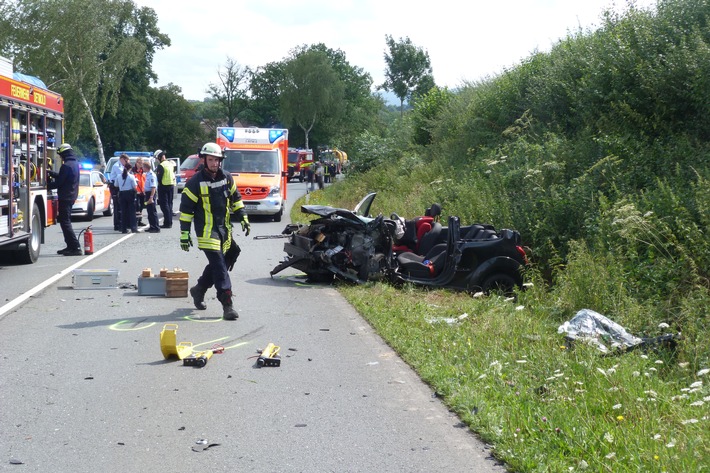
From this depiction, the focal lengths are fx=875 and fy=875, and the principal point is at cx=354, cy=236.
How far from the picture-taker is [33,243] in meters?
15.4

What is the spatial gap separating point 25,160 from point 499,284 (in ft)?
27.8

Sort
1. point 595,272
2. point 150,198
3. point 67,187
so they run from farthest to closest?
point 150,198
point 67,187
point 595,272

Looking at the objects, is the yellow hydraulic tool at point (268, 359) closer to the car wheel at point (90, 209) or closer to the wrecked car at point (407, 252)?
the wrecked car at point (407, 252)

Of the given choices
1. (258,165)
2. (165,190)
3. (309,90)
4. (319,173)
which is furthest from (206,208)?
(309,90)

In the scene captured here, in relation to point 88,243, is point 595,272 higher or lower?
higher

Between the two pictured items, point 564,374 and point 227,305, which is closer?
point 564,374

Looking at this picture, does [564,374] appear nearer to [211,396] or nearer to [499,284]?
[211,396]

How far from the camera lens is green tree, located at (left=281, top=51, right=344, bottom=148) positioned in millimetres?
93438

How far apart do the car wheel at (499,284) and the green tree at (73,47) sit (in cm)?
5224

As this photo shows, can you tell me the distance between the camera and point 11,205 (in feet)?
46.9

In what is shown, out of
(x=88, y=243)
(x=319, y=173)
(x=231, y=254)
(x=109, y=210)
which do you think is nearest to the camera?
(x=231, y=254)

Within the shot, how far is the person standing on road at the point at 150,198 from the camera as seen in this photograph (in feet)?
71.9

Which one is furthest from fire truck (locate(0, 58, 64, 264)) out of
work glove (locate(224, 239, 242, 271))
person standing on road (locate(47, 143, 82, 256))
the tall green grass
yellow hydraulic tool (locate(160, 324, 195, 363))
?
yellow hydraulic tool (locate(160, 324, 195, 363))

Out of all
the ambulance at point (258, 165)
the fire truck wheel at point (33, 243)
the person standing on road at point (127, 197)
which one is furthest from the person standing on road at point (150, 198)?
the fire truck wheel at point (33, 243)
